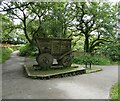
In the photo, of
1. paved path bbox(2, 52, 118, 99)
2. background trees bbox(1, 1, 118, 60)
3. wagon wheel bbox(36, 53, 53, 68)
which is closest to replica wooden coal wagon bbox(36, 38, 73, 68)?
wagon wheel bbox(36, 53, 53, 68)

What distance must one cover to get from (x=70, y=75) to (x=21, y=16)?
12.3 m

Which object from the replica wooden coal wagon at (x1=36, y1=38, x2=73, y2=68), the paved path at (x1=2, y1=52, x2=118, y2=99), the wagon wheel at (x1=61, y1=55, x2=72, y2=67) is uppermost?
the replica wooden coal wagon at (x1=36, y1=38, x2=73, y2=68)

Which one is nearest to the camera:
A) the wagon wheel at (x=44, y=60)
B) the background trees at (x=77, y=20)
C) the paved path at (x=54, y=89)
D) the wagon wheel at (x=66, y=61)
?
the paved path at (x=54, y=89)

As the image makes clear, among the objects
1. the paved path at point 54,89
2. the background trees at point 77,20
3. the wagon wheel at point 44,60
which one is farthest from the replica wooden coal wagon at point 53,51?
the background trees at point 77,20

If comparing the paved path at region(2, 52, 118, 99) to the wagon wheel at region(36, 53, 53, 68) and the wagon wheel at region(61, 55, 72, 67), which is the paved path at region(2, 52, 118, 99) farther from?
the wagon wheel at region(61, 55, 72, 67)

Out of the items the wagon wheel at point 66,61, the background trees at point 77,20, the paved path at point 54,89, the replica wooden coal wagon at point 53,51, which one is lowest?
the paved path at point 54,89

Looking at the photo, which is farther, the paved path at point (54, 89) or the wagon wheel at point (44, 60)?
the wagon wheel at point (44, 60)

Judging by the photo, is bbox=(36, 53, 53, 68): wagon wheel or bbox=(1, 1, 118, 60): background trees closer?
bbox=(36, 53, 53, 68): wagon wheel

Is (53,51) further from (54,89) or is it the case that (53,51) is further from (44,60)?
(54,89)

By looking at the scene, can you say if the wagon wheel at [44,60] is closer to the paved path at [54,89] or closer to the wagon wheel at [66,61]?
the wagon wheel at [66,61]

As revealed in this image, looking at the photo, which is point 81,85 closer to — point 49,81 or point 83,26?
point 49,81

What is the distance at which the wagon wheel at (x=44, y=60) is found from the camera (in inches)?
346

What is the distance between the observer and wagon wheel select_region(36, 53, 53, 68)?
28.8ft

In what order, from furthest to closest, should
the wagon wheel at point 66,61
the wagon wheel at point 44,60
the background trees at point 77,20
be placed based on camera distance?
the background trees at point 77,20, the wagon wheel at point 66,61, the wagon wheel at point 44,60
